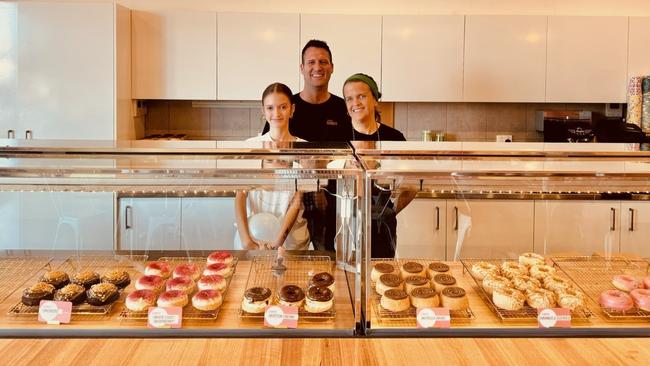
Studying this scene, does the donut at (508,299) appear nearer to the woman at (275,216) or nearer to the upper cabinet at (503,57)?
the woman at (275,216)

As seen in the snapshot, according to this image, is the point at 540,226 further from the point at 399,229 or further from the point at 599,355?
the point at 599,355

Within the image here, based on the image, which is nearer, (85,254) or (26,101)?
(85,254)

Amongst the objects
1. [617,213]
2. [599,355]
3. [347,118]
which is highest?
[347,118]

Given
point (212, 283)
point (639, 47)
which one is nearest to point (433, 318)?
point (212, 283)

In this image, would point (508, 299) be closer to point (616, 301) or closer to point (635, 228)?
point (616, 301)

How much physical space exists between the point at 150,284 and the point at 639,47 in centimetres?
402

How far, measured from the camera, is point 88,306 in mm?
1646

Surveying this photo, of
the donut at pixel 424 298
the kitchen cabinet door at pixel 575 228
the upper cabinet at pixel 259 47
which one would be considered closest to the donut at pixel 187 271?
the donut at pixel 424 298

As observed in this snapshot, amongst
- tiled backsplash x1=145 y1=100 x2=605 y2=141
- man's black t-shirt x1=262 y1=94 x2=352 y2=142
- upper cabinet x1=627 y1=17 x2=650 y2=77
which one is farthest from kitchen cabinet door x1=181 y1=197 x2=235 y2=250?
upper cabinet x1=627 y1=17 x2=650 y2=77

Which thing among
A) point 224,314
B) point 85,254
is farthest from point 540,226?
point 85,254

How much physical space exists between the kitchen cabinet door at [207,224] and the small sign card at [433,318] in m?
0.69

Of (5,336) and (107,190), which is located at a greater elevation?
(107,190)

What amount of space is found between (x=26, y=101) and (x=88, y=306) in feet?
9.89

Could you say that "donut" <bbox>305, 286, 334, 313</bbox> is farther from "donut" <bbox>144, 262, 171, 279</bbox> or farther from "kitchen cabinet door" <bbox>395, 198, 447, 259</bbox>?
"donut" <bbox>144, 262, 171, 279</bbox>
